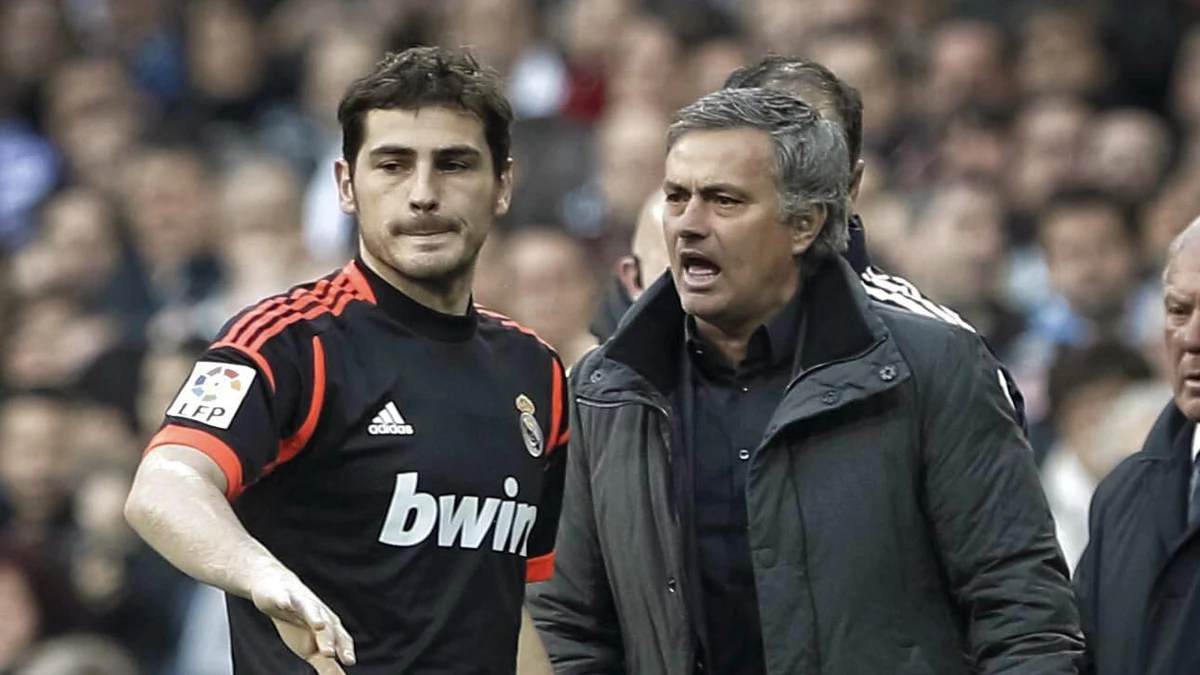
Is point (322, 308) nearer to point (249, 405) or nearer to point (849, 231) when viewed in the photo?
point (249, 405)

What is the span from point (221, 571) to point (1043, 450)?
14.2 ft

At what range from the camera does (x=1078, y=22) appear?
9836 millimetres

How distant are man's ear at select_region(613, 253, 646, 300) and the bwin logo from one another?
135cm

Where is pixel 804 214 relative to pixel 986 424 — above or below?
above

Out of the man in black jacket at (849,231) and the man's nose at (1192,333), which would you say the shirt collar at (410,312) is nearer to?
the man in black jacket at (849,231)

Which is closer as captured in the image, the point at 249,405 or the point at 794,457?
the point at 249,405

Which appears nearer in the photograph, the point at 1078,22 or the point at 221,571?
the point at 221,571

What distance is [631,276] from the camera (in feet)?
18.8

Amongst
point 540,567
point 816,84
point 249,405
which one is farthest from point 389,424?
point 816,84

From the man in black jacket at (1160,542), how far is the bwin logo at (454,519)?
110 centimetres

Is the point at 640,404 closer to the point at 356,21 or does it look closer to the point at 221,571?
the point at 221,571

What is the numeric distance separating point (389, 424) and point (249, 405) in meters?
0.30

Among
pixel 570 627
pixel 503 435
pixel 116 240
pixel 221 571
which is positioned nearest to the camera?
pixel 221 571

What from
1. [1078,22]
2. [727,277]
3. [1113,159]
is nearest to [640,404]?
[727,277]
